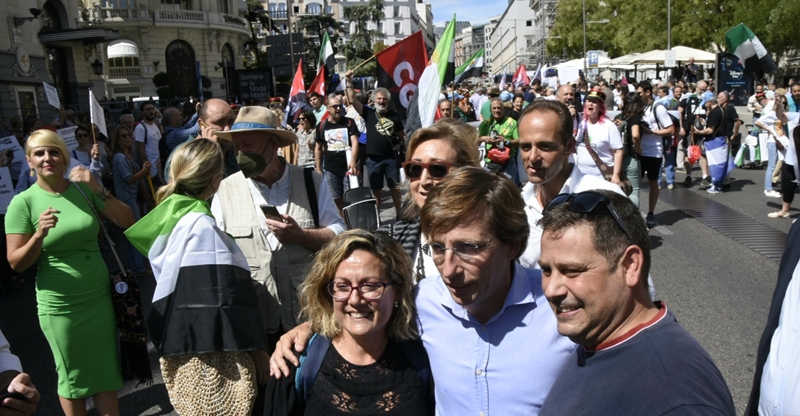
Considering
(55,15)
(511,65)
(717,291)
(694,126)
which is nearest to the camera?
(717,291)

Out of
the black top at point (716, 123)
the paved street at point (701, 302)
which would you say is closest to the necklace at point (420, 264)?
the paved street at point (701, 302)

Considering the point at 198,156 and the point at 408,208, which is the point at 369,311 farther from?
the point at 198,156

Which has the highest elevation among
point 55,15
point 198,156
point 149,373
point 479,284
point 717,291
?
point 55,15

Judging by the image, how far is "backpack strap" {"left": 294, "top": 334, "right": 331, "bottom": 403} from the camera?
232 cm

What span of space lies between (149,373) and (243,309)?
141 cm

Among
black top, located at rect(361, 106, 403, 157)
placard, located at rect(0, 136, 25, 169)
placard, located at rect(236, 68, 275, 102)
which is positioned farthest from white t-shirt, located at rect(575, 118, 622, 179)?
placard, located at rect(236, 68, 275, 102)

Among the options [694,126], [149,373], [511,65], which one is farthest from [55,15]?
[511,65]

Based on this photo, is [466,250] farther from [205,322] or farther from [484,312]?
[205,322]

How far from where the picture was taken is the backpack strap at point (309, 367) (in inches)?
91.2

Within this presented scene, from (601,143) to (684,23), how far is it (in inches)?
1243

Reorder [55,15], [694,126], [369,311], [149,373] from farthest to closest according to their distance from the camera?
[55,15] → [694,126] → [149,373] → [369,311]

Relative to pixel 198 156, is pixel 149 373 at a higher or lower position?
lower

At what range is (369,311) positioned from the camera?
2268 millimetres

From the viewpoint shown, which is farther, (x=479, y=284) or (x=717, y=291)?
(x=717, y=291)
